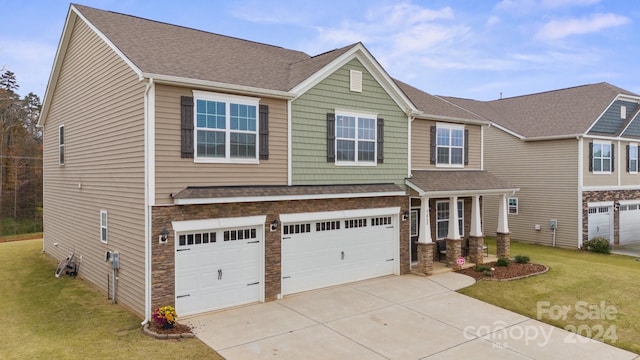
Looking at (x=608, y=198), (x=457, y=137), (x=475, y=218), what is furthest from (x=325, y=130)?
(x=608, y=198)

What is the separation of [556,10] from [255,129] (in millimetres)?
20126

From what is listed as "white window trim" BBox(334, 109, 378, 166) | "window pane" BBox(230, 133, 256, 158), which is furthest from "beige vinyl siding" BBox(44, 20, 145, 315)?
"white window trim" BBox(334, 109, 378, 166)

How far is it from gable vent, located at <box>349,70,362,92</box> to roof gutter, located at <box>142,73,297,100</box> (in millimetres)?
2470

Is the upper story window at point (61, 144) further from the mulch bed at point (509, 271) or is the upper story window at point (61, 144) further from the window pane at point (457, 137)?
the mulch bed at point (509, 271)

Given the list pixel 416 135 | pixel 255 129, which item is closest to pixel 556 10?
pixel 416 135

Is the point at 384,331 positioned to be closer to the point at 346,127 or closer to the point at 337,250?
the point at 337,250

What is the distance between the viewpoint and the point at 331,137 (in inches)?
509

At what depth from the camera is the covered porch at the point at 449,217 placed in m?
14.7

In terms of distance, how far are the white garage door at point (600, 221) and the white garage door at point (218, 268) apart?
19250 millimetres

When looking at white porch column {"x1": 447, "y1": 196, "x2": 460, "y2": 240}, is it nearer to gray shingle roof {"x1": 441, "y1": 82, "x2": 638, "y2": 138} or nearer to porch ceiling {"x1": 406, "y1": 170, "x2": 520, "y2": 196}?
porch ceiling {"x1": 406, "y1": 170, "x2": 520, "y2": 196}

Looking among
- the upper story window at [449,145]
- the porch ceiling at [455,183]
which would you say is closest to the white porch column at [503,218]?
the porch ceiling at [455,183]

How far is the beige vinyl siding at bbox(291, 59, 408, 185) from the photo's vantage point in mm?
12344

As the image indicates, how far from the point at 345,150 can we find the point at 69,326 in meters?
8.82

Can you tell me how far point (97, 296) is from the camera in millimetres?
11930
